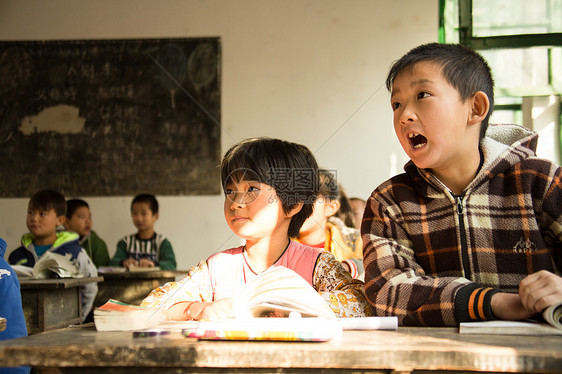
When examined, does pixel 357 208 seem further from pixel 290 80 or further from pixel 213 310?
pixel 213 310

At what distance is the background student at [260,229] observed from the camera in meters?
1.49

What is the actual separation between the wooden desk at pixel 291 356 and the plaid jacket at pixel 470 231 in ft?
1.14

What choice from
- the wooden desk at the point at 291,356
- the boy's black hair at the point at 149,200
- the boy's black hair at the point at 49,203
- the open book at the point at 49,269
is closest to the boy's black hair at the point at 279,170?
the wooden desk at the point at 291,356

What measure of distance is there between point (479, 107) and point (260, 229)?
637mm

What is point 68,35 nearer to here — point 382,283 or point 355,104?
point 355,104

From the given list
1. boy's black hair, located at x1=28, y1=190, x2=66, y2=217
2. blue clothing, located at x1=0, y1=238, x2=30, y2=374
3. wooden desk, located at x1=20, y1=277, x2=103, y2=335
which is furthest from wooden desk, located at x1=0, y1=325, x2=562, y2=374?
boy's black hair, located at x1=28, y1=190, x2=66, y2=217

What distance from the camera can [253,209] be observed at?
153 centimetres

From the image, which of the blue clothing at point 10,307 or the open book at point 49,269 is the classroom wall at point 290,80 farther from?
the blue clothing at point 10,307

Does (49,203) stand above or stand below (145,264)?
above

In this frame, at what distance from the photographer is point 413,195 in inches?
54.8

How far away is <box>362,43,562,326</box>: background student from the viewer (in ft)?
4.17

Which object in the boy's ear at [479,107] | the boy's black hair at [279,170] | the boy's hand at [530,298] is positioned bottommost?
the boy's hand at [530,298]

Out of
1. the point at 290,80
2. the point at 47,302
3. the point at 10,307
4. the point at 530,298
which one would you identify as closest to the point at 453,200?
the point at 530,298

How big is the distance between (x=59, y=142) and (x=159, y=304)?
5.02 m
